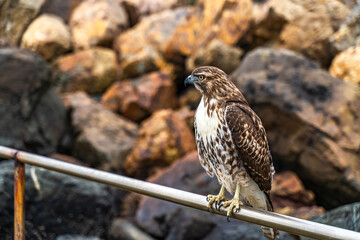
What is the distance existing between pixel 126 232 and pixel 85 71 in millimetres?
3774

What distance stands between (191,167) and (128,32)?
4318 mm

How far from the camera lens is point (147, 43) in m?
8.08

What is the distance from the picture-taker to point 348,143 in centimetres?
445

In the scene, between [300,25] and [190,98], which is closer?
[300,25]

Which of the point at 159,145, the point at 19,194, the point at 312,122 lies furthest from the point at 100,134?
the point at 19,194

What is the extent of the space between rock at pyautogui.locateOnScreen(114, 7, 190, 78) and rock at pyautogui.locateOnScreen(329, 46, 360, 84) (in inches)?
130

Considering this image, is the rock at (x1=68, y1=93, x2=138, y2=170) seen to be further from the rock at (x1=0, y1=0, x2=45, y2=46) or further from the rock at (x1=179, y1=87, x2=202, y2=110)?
the rock at (x1=0, y1=0, x2=45, y2=46)

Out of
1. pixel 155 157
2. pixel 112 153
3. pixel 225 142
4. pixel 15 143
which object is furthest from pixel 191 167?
pixel 225 142

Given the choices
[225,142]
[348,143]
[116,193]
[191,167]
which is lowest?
[116,193]

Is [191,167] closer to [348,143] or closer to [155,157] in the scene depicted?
[155,157]

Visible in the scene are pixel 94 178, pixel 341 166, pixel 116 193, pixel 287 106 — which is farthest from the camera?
pixel 116 193

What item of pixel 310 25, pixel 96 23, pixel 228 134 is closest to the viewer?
pixel 228 134

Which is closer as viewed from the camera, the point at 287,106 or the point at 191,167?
the point at 287,106

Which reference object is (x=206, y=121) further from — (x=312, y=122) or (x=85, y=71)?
(x=85, y=71)
